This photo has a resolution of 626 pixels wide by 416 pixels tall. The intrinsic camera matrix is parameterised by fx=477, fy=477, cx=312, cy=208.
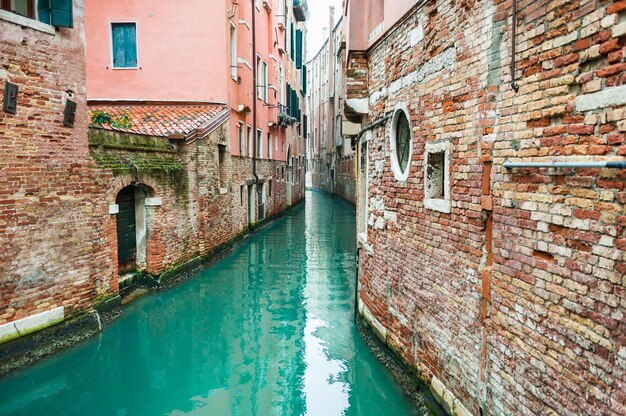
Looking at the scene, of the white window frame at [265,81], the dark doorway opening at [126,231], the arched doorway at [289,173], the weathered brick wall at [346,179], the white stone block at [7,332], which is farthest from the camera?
the weathered brick wall at [346,179]

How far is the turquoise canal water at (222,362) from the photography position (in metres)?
5.25

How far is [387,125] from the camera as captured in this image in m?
6.19

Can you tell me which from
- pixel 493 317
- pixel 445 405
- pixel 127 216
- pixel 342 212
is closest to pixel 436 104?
pixel 493 317

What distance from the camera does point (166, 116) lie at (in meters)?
12.2

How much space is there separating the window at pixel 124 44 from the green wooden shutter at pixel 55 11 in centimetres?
703

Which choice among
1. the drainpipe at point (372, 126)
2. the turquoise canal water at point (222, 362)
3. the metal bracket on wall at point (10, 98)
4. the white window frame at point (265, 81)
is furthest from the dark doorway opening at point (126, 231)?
the white window frame at point (265, 81)

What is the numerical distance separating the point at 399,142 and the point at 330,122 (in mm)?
31250

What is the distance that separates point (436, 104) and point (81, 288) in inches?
219

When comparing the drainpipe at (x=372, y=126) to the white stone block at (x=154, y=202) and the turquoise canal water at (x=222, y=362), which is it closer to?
the turquoise canal water at (x=222, y=362)

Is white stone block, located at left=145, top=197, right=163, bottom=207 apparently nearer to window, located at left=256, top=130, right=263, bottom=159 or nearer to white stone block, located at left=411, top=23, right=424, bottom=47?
white stone block, located at left=411, top=23, right=424, bottom=47

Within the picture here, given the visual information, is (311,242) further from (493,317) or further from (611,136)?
(611,136)

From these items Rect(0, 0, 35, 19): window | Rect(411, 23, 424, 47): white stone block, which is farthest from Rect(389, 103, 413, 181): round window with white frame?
Rect(0, 0, 35, 19): window

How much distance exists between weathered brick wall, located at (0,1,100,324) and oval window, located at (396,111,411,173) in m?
4.58

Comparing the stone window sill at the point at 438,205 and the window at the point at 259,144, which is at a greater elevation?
the window at the point at 259,144
